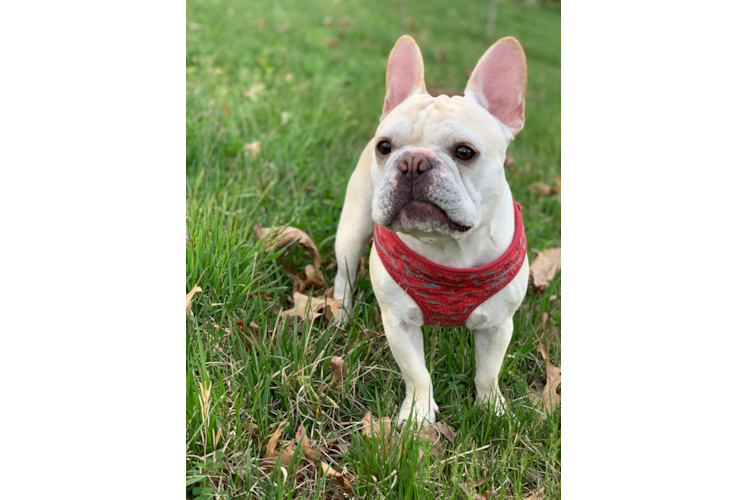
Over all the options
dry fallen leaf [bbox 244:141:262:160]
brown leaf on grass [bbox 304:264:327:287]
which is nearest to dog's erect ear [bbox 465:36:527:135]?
brown leaf on grass [bbox 304:264:327:287]

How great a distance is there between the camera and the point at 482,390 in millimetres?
2713

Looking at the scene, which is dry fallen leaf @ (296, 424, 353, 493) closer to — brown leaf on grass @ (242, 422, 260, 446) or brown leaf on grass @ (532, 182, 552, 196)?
brown leaf on grass @ (242, 422, 260, 446)

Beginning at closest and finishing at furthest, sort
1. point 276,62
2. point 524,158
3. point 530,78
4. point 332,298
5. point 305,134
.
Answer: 1. point 332,298
2. point 305,134
3. point 524,158
4. point 276,62
5. point 530,78

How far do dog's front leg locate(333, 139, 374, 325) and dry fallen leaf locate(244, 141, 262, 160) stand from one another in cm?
131

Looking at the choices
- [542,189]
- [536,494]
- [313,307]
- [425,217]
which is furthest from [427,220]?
[542,189]

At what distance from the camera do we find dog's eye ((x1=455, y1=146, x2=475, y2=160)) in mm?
2197

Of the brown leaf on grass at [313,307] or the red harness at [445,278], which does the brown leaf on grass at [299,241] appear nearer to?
the brown leaf on grass at [313,307]

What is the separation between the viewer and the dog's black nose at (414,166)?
2.11 metres

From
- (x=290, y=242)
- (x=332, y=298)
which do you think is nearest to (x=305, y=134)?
(x=290, y=242)

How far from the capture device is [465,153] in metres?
2.20

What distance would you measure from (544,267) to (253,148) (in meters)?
2.24
